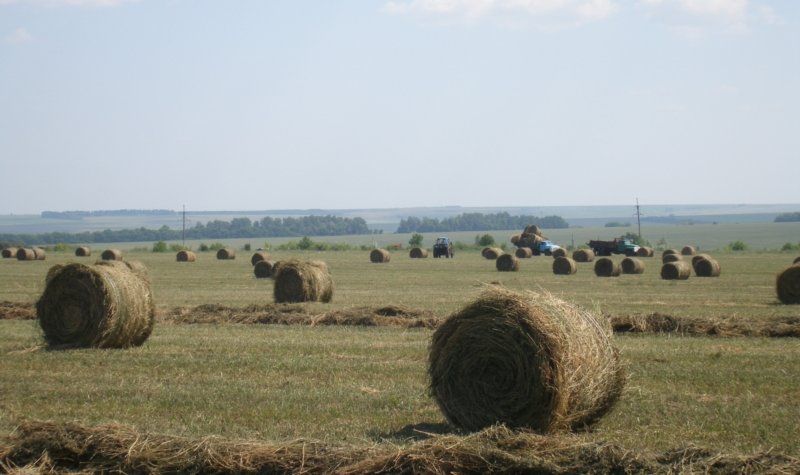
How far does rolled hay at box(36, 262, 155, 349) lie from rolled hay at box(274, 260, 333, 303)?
11057 mm

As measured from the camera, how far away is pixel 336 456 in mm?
8523

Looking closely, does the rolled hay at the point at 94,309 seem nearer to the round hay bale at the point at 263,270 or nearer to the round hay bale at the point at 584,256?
the round hay bale at the point at 263,270

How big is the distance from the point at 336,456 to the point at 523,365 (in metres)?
2.50

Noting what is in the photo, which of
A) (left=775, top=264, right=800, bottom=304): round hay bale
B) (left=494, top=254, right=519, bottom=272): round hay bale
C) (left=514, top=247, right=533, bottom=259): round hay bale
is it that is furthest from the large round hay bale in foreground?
(left=514, top=247, right=533, bottom=259): round hay bale

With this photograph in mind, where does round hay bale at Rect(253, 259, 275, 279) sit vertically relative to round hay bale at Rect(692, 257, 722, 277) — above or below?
above

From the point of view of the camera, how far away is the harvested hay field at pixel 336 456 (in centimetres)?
790

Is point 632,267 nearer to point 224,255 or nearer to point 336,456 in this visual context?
point 224,255

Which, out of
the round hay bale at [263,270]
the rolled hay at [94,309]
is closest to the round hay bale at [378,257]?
the round hay bale at [263,270]

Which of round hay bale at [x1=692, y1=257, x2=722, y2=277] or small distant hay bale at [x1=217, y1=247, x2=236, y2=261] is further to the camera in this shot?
small distant hay bale at [x1=217, y1=247, x2=236, y2=261]

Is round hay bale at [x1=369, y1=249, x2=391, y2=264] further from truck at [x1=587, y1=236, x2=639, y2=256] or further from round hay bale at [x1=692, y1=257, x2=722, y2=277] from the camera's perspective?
round hay bale at [x1=692, y1=257, x2=722, y2=277]

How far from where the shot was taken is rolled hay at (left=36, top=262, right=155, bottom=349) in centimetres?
1733

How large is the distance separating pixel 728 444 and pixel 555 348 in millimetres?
1769

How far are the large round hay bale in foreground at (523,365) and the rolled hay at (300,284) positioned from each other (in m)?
18.3

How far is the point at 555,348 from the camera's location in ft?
33.4
